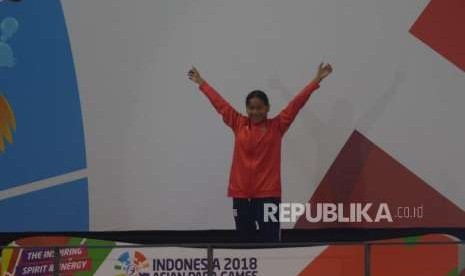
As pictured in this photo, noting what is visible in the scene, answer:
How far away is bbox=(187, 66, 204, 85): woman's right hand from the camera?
3.04 meters

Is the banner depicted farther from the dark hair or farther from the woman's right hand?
the woman's right hand

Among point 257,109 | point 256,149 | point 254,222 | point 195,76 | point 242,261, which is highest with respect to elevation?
point 195,76

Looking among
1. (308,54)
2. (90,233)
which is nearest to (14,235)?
(90,233)

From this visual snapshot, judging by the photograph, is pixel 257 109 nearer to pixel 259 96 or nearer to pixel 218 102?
pixel 259 96

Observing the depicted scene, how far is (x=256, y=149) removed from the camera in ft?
9.98

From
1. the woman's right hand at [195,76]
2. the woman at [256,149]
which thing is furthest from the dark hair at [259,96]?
the woman's right hand at [195,76]

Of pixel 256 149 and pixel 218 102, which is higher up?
pixel 218 102

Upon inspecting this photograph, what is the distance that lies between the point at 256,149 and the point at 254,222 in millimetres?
381

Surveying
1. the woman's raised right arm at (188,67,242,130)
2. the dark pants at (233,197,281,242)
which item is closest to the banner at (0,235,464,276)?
the dark pants at (233,197,281,242)

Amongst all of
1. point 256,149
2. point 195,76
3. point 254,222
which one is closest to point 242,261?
point 254,222

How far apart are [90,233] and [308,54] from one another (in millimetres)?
1468

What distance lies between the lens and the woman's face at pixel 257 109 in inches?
119

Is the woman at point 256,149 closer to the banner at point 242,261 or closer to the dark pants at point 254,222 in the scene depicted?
the dark pants at point 254,222

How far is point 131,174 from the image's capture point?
3.03 metres
